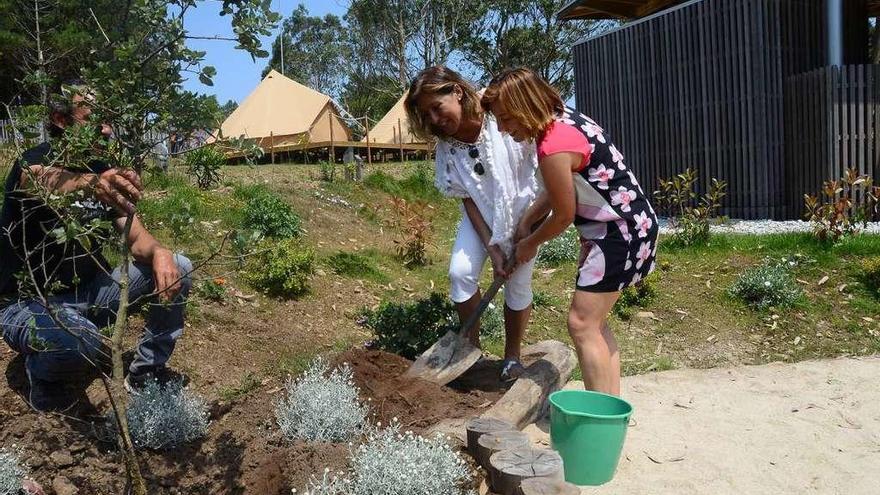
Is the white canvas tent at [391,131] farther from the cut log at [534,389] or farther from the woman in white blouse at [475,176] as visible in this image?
the cut log at [534,389]

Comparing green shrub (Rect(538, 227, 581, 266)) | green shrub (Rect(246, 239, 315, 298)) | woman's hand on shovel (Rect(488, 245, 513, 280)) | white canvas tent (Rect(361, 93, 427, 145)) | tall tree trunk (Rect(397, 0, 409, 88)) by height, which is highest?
tall tree trunk (Rect(397, 0, 409, 88))

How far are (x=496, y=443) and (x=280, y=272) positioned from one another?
9.21ft

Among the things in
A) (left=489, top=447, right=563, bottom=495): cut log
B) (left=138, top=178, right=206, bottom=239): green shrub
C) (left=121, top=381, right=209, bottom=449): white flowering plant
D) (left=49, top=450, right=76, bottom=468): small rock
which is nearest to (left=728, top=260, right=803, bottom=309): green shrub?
(left=489, top=447, right=563, bottom=495): cut log

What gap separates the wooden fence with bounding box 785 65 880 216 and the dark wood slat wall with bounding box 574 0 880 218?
0.01 metres

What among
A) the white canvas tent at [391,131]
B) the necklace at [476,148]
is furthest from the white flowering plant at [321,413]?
the white canvas tent at [391,131]

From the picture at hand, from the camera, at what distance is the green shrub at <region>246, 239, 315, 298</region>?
5000 millimetres

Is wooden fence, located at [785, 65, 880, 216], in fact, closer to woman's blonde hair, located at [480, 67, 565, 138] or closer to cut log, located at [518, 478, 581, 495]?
woman's blonde hair, located at [480, 67, 565, 138]

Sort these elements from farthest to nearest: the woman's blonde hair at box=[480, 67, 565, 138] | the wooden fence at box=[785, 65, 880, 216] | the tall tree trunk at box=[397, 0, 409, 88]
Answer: the tall tree trunk at box=[397, 0, 409, 88]
the wooden fence at box=[785, 65, 880, 216]
the woman's blonde hair at box=[480, 67, 565, 138]

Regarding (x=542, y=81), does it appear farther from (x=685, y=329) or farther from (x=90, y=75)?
(x=685, y=329)

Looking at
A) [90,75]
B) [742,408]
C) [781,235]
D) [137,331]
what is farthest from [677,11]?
[90,75]

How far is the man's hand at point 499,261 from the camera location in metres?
3.47

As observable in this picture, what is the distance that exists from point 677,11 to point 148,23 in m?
8.49

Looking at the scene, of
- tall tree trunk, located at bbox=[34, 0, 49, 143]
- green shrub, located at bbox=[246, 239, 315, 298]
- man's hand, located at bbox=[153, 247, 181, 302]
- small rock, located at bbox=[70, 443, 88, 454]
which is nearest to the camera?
tall tree trunk, located at bbox=[34, 0, 49, 143]

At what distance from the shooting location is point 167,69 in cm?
228
